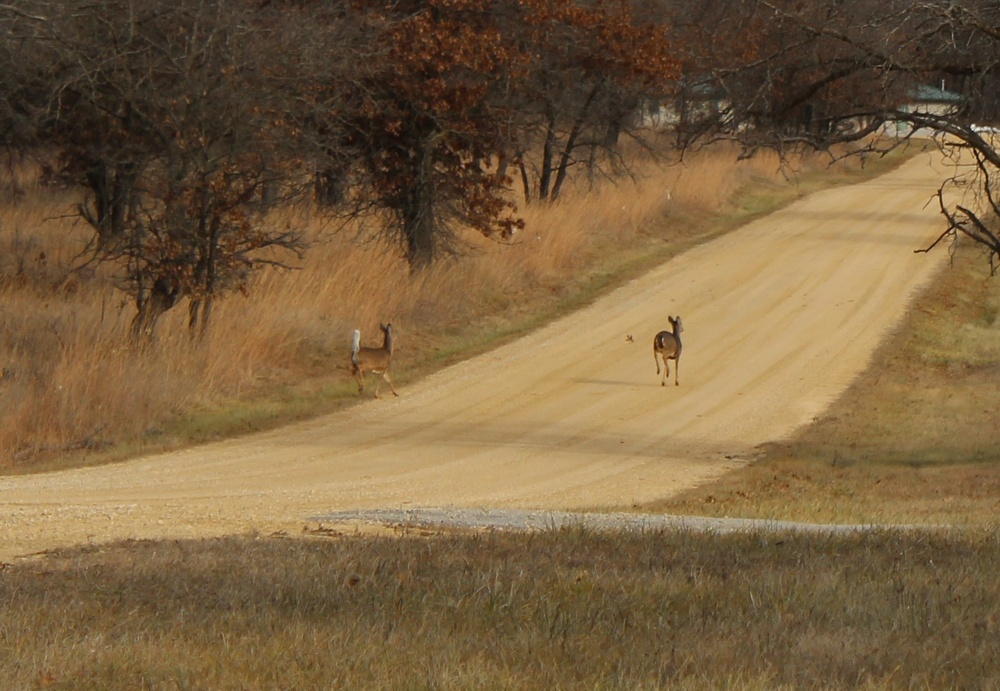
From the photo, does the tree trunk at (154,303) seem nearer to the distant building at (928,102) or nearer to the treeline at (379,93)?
the treeline at (379,93)

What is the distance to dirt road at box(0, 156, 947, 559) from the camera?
1229cm

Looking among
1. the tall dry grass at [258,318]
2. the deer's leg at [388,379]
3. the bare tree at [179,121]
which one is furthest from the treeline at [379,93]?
the deer's leg at [388,379]

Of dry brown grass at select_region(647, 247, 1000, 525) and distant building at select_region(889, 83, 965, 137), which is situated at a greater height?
distant building at select_region(889, 83, 965, 137)

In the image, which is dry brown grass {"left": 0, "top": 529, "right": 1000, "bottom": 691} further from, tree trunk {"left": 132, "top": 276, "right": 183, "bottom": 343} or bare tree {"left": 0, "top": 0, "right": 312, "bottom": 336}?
bare tree {"left": 0, "top": 0, "right": 312, "bottom": 336}

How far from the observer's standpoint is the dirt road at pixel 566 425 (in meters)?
12.3

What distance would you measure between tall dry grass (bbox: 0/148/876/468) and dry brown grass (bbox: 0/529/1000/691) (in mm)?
5874

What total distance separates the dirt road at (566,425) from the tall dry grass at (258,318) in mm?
966

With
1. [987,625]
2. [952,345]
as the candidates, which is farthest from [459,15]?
[987,625]

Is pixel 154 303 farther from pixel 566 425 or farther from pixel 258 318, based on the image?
pixel 566 425

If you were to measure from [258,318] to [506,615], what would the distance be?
1490 centimetres

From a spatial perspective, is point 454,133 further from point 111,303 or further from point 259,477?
point 259,477

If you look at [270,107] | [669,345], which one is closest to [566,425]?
[669,345]

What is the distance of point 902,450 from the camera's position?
17141mm

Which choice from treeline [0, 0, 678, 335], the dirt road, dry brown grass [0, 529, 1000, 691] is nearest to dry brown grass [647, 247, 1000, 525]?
the dirt road
